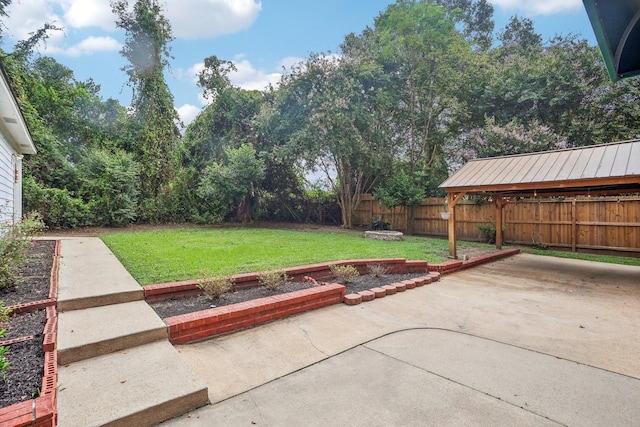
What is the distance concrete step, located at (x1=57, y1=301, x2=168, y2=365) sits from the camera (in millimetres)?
2475

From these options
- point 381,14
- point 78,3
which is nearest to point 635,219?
point 381,14

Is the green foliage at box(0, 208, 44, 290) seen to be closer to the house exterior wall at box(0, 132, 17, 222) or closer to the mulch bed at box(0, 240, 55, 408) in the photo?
the mulch bed at box(0, 240, 55, 408)

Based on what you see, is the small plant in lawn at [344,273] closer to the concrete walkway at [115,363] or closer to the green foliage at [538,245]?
the concrete walkway at [115,363]

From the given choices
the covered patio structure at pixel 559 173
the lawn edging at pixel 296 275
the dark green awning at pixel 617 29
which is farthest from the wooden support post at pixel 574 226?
the dark green awning at pixel 617 29

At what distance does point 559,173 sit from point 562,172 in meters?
0.06

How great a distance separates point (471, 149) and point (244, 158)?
29.6 feet

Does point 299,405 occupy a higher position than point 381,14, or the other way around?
point 381,14

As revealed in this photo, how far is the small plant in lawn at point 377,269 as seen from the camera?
558 centimetres

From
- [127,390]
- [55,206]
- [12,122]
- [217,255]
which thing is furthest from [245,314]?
[55,206]

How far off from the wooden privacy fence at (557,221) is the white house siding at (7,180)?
12.7 metres

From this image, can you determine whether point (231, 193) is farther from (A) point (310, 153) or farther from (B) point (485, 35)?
(B) point (485, 35)

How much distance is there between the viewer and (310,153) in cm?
1312

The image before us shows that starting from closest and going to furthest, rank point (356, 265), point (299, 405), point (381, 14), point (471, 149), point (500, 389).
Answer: point (299, 405), point (500, 389), point (356, 265), point (471, 149), point (381, 14)

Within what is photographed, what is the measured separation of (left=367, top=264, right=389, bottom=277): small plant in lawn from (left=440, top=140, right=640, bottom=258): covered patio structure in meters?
2.83
